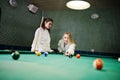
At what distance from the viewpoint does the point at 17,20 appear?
22.4 ft

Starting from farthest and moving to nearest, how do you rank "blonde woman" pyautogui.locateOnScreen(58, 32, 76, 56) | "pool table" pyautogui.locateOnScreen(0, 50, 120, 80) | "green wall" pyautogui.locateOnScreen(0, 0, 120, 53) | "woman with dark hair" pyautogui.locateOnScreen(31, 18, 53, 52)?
1. "green wall" pyautogui.locateOnScreen(0, 0, 120, 53)
2. "blonde woman" pyautogui.locateOnScreen(58, 32, 76, 56)
3. "woman with dark hair" pyautogui.locateOnScreen(31, 18, 53, 52)
4. "pool table" pyautogui.locateOnScreen(0, 50, 120, 80)

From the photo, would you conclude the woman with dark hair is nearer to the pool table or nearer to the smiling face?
the smiling face

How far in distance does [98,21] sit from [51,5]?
8.01 ft

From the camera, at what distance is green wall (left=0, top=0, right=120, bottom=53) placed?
7.34 m

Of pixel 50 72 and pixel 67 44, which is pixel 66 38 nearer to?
pixel 67 44

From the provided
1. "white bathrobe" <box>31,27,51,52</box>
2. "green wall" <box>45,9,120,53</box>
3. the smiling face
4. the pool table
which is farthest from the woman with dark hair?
"green wall" <box>45,9,120,53</box>

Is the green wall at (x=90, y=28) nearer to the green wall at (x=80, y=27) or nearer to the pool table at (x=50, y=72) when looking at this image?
the green wall at (x=80, y=27)

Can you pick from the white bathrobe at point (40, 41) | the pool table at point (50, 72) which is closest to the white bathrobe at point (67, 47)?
the white bathrobe at point (40, 41)

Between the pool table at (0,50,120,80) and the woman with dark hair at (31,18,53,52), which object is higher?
the woman with dark hair at (31,18,53,52)

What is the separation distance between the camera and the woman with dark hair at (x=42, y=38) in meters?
4.54

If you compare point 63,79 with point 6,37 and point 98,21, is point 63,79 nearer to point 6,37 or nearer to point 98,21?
point 6,37

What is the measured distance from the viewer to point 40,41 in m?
4.82

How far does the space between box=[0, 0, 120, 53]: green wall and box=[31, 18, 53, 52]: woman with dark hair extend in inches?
86.9

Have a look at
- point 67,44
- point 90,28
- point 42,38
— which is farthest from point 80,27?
point 42,38
